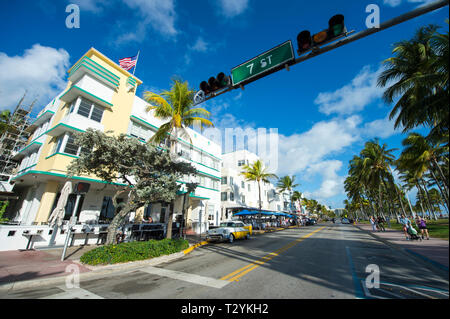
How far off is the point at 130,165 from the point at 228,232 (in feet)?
29.3

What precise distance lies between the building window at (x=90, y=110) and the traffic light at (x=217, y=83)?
1352 cm

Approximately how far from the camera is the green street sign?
184 inches

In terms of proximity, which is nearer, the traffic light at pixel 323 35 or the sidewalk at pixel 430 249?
the sidewalk at pixel 430 249

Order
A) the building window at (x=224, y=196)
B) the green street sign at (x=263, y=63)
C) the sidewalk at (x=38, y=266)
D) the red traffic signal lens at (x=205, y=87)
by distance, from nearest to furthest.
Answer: the green street sign at (x=263, y=63)
the red traffic signal lens at (x=205, y=87)
the sidewalk at (x=38, y=266)
the building window at (x=224, y=196)

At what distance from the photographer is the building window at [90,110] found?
15.0m

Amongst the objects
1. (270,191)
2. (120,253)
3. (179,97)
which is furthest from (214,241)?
(270,191)

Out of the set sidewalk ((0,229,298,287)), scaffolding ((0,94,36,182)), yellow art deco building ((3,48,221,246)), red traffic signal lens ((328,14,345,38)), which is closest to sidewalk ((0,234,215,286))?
sidewalk ((0,229,298,287))

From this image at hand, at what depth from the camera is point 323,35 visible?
4.00 meters

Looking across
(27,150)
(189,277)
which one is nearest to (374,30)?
(189,277)

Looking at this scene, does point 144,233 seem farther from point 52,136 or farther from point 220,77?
point 220,77

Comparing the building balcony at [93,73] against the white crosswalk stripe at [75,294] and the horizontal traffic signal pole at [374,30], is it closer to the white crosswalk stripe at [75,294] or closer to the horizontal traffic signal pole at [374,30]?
the white crosswalk stripe at [75,294]

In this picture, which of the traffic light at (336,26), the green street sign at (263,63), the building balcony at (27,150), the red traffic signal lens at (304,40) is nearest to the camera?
the traffic light at (336,26)

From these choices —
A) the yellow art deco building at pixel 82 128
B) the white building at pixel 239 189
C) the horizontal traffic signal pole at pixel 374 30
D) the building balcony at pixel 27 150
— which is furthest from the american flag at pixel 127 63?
the white building at pixel 239 189

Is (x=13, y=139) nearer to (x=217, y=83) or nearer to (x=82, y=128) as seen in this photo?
(x=82, y=128)
